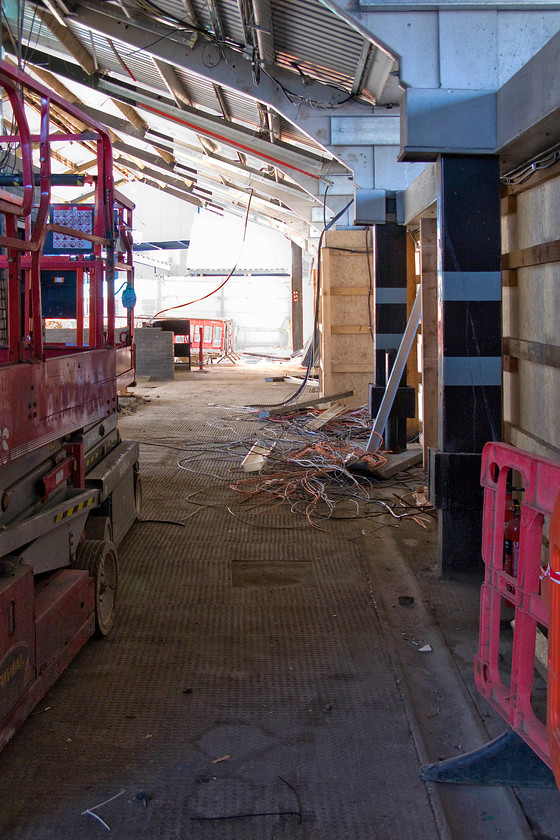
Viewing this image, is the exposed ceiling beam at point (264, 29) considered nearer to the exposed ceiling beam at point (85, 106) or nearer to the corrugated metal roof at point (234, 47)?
the corrugated metal roof at point (234, 47)

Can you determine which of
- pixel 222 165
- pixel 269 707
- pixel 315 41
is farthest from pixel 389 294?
pixel 222 165

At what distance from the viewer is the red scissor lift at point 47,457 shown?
2869mm

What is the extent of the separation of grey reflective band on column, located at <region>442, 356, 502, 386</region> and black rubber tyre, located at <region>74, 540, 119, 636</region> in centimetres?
236

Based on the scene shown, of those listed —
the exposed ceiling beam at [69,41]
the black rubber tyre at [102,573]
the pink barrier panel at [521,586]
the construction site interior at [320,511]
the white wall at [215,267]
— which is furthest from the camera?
the white wall at [215,267]

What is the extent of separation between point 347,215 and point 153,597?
31.6 ft

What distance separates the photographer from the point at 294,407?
436 inches

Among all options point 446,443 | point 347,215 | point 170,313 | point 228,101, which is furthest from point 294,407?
point 170,313

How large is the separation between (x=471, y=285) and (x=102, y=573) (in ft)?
9.31

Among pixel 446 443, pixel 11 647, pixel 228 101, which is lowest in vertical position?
pixel 11 647

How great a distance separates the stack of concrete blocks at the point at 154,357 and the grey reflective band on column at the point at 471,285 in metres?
13.5

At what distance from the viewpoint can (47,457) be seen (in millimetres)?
3645

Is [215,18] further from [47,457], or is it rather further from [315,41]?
[47,457]

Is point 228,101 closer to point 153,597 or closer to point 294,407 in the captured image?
point 294,407

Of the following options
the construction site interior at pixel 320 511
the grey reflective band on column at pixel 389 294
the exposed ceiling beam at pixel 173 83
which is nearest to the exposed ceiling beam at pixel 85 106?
the exposed ceiling beam at pixel 173 83
